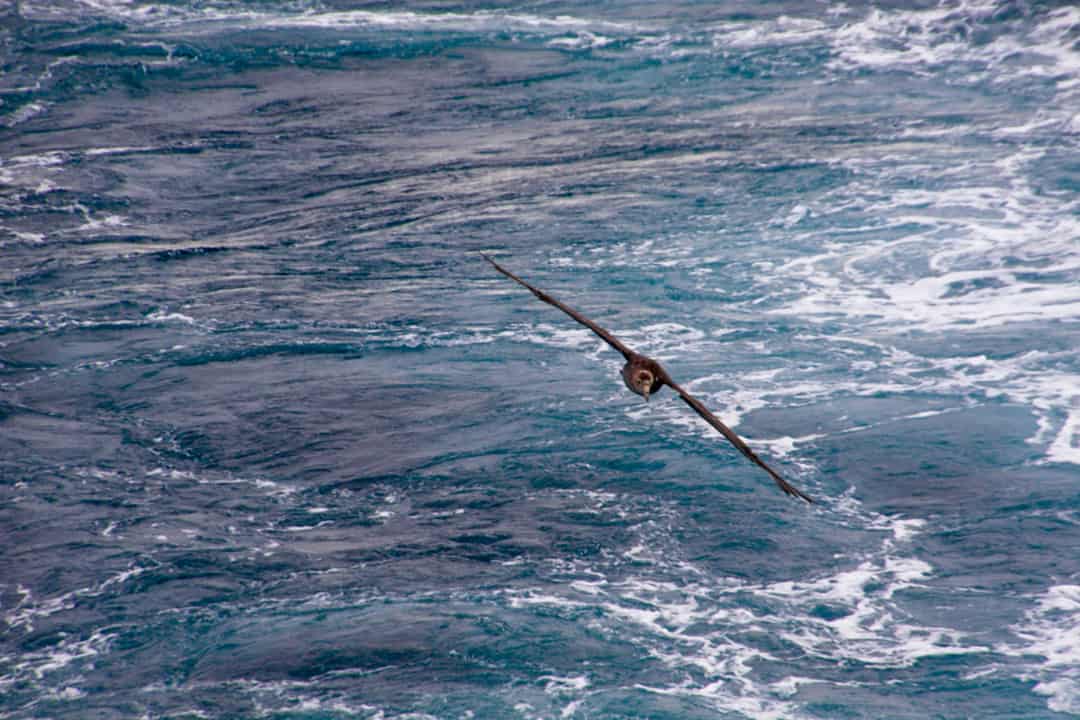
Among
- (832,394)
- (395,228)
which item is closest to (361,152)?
(395,228)

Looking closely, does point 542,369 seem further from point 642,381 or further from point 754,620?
point 642,381

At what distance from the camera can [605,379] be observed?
37.7 m

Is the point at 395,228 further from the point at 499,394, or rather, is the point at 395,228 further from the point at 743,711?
the point at 743,711

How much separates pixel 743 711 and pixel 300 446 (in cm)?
1431

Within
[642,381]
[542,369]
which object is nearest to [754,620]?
[642,381]

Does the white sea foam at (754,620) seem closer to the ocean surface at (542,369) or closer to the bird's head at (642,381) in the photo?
the ocean surface at (542,369)

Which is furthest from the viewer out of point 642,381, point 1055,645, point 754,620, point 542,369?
point 542,369

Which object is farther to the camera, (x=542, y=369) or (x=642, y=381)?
(x=542, y=369)

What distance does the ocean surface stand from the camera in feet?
85.8

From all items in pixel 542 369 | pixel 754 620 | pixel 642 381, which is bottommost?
pixel 754 620

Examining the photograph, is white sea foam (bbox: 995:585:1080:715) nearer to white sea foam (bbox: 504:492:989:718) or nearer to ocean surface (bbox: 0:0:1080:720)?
ocean surface (bbox: 0:0:1080:720)

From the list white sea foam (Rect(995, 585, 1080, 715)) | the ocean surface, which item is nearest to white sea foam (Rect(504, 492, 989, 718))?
the ocean surface

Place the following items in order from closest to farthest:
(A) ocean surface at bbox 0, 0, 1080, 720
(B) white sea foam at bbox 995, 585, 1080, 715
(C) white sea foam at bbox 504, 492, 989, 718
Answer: (B) white sea foam at bbox 995, 585, 1080, 715 → (C) white sea foam at bbox 504, 492, 989, 718 → (A) ocean surface at bbox 0, 0, 1080, 720

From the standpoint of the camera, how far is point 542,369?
3844cm
